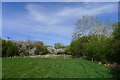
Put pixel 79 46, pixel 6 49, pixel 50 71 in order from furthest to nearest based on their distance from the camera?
1. pixel 79 46
2. pixel 6 49
3. pixel 50 71

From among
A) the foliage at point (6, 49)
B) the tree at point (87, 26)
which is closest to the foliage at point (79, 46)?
the tree at point (87, 26)

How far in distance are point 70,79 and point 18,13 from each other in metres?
6.57

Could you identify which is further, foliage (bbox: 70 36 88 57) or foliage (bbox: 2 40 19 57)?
foliage (bbox: 70 36 88 57)

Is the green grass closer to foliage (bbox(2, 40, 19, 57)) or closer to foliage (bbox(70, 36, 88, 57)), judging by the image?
foliage (bbox(2, 40, 19, 57))

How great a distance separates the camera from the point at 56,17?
909 cm

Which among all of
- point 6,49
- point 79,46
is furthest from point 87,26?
point 6,49

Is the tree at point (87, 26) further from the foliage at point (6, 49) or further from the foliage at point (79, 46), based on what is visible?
the foliage at point (6, 49)

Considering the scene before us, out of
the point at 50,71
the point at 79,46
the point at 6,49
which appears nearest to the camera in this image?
the point at 50,71

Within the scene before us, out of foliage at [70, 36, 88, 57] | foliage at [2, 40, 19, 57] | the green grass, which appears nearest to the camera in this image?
the green grass

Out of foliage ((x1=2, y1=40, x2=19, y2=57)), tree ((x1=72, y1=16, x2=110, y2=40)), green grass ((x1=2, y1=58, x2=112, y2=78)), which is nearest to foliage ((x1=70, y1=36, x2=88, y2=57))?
tree ((x1=72, y1=16, x2=110, y2=40))

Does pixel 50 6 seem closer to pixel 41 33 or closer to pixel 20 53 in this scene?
pixel 41 33

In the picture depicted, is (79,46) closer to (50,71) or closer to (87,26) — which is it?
(87,26)

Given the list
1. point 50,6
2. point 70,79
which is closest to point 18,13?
point 50,6

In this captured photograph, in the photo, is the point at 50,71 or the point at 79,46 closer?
the point at 50,71
